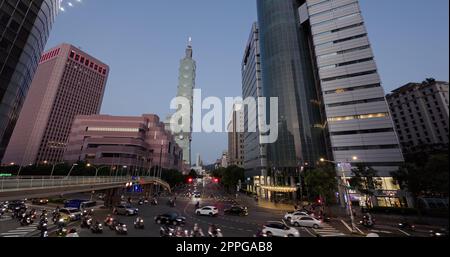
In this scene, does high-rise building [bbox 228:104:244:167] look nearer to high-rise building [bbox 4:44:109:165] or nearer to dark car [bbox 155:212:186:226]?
dark car [bbox 155:212:186:226]

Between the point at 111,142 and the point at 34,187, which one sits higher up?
the point at 111,142

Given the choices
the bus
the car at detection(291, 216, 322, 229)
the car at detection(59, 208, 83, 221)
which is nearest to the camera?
the car at detection(291, 216, 322, 229)

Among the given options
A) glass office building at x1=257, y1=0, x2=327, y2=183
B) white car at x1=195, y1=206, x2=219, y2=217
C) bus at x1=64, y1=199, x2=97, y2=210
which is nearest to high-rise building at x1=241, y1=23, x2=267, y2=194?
glass office building at x1=257, y1=0, x2=327, y2=183

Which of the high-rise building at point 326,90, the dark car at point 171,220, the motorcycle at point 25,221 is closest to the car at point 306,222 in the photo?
the dark car at point 171,220

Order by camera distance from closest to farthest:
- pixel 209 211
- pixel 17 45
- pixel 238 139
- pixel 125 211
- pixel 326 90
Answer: pixel 209 211 → pixel 125 211 → pixel 17 45 → pixel 326 90 → pixel 238 139

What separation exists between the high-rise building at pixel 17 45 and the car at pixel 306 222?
53.5 metres

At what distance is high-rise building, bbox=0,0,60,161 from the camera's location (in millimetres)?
36062

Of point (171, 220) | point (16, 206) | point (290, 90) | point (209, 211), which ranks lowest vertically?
point (171, 220)

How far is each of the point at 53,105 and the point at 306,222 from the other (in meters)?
183

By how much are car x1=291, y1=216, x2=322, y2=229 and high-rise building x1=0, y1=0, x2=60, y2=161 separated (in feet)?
175

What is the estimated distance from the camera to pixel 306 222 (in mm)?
26906

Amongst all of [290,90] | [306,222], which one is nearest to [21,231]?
[306,222]

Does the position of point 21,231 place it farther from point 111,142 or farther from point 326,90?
point 111,142

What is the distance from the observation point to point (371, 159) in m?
53.2
